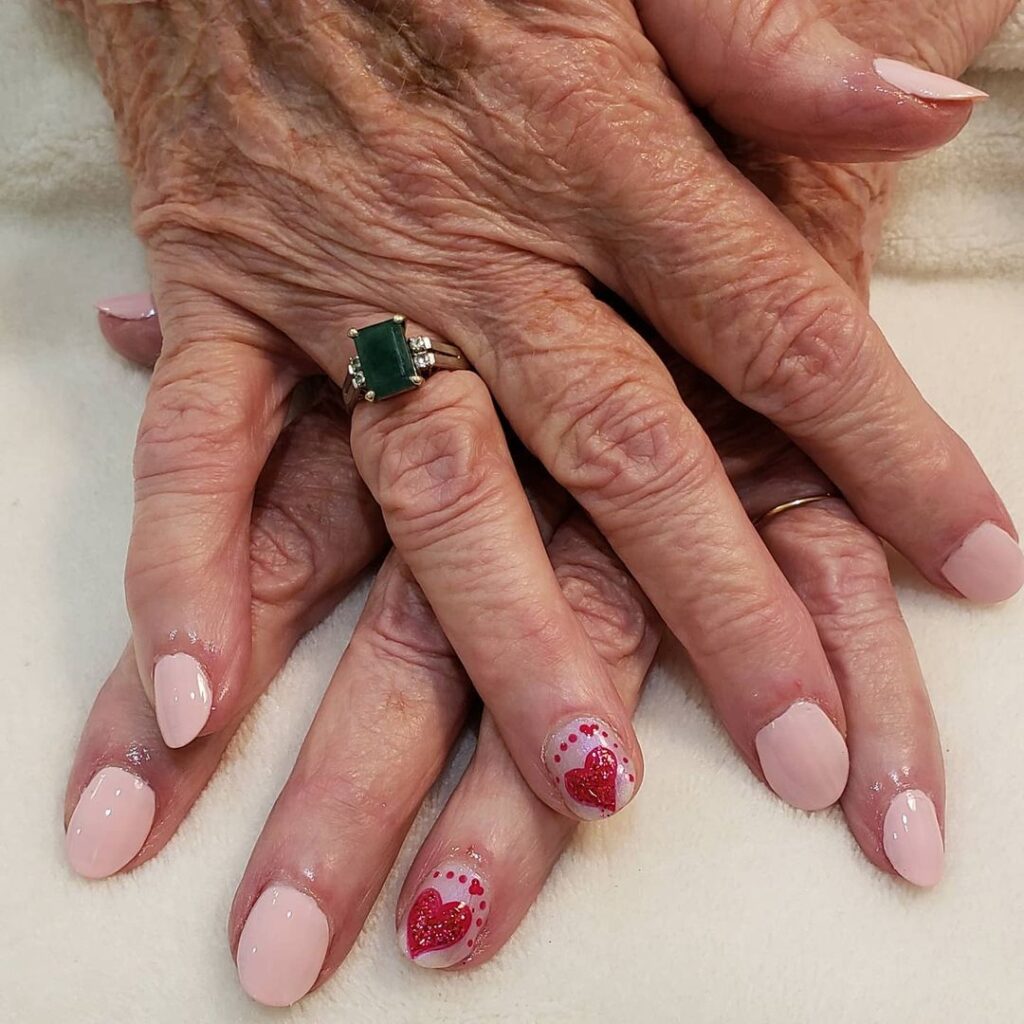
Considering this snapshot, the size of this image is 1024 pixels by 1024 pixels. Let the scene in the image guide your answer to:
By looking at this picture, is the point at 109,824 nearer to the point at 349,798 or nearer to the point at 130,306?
the point at 349,798

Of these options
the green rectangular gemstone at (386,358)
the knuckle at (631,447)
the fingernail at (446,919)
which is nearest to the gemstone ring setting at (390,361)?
the green rectangular gemstone at (386,358)

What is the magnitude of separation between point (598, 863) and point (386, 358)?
0.34 m

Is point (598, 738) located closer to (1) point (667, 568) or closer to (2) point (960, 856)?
(1) point (667, 568)

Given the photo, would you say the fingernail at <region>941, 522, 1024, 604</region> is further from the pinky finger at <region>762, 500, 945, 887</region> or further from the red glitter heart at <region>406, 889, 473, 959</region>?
the red glitter heart at <region>406, 889, 473, 959</region>

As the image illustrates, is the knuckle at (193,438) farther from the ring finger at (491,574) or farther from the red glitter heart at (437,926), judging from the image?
the red glitter heart at (437,926)

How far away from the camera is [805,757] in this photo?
65 centimetres

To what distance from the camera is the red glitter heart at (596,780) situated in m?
0.63

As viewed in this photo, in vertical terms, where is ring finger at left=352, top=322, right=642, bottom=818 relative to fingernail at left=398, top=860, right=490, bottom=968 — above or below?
above

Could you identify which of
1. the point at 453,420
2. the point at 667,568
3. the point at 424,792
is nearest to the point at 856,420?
the point at 667,568

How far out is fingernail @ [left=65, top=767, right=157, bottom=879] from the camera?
654 millimetres

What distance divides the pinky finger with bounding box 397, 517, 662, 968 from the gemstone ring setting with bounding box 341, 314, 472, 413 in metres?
0.20

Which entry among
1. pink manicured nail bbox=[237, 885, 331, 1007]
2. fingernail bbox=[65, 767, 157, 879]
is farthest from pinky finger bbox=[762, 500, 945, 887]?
fingernail bbox=[65, 767, 157, 879]

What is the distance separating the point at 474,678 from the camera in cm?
67

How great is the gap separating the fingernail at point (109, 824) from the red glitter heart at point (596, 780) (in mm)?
257
